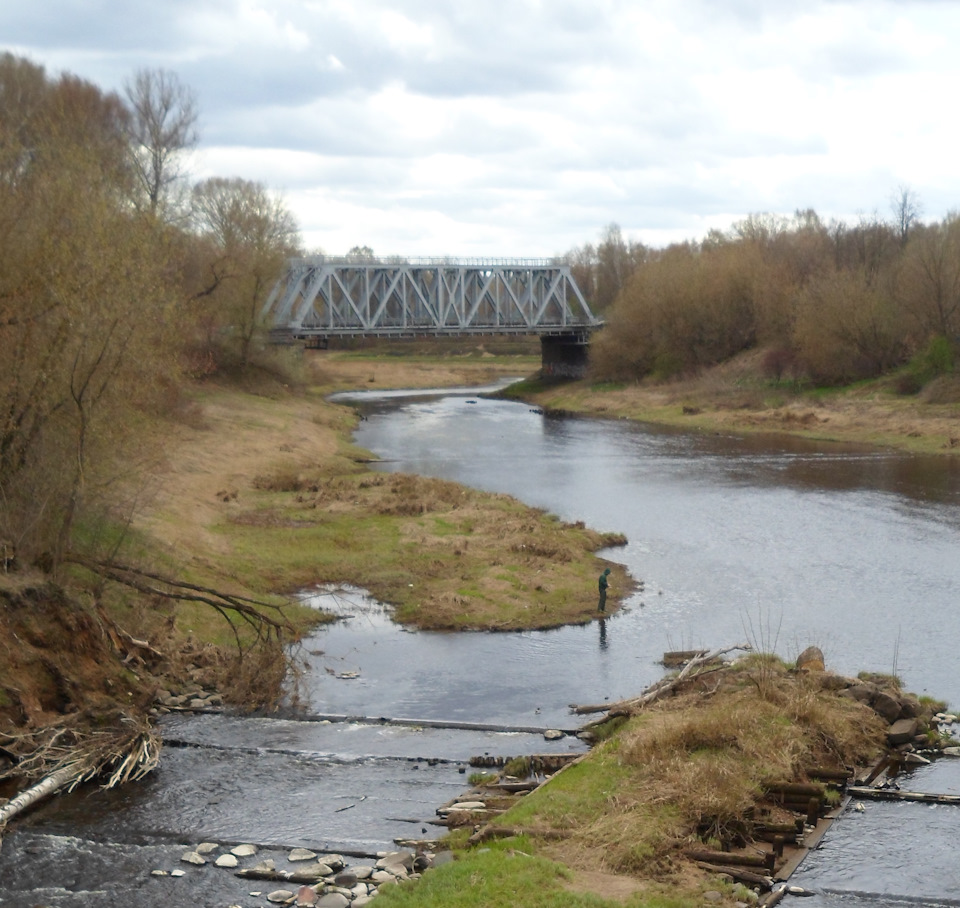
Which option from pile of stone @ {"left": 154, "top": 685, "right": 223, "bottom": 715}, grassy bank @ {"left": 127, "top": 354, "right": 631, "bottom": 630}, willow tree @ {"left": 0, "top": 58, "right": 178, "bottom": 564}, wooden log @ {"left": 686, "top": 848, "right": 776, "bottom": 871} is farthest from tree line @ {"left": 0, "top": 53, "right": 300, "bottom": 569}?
wooden log @ {"left": 686, "top": 848, "right": 776, "bottom": 871}

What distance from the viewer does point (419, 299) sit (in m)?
122

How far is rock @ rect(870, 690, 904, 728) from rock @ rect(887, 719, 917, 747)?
38 cm

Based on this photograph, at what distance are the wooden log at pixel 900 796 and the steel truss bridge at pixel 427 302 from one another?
8506 cm

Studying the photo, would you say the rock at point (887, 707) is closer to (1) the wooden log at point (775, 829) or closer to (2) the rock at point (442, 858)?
(1) the wooden log at point (775, 829)

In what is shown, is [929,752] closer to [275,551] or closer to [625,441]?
[275,551]

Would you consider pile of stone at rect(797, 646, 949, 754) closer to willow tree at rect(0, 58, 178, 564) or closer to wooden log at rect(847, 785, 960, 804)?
wooden log at rect(847, 785, 960, 804)

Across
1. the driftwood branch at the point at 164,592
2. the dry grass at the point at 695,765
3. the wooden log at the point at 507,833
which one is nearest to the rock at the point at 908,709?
the dry grass at the point at 695,765

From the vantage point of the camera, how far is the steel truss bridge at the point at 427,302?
352 feet

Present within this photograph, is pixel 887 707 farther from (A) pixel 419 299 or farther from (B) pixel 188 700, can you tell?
(A) pixel 419 299

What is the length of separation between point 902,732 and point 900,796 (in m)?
2.47

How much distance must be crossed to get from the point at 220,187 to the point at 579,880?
82.4m

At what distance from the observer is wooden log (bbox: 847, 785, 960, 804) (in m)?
19.0

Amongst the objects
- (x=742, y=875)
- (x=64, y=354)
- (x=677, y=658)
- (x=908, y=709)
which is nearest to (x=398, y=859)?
(x=742, y=875)

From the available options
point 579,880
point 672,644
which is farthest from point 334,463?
point 579,880
